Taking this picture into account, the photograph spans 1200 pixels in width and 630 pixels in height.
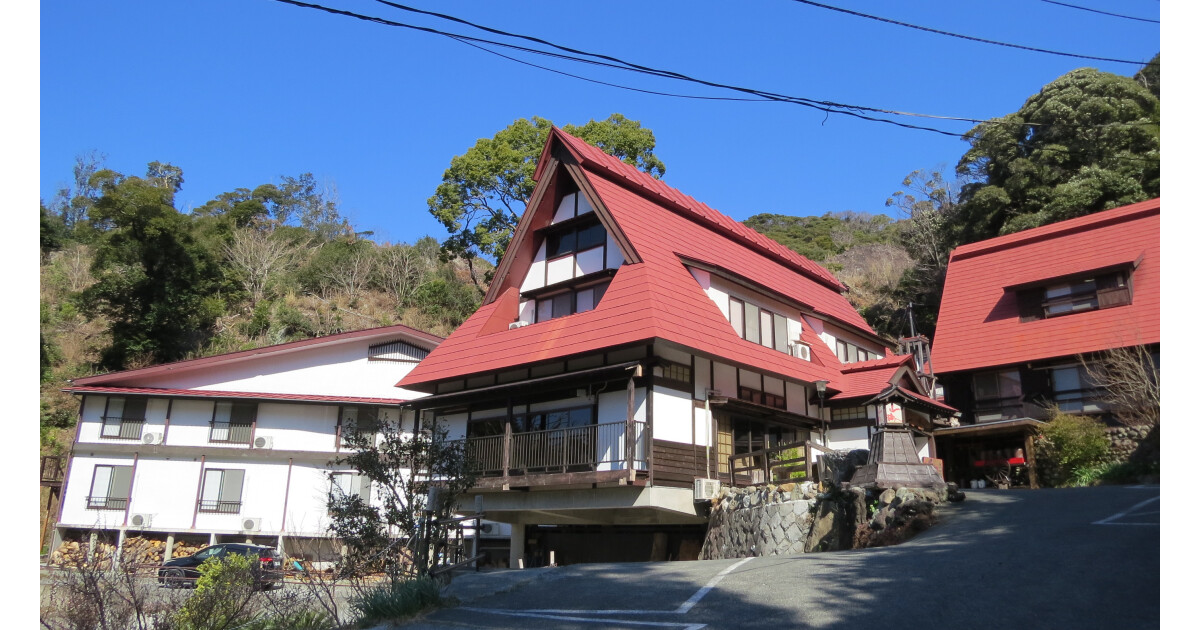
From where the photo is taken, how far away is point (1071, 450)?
21.8 m

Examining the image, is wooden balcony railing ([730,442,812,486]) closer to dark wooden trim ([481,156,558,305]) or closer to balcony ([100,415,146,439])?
dark wooden trim ([481,156,558,305])

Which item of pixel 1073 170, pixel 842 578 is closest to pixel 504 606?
pixel 842 578

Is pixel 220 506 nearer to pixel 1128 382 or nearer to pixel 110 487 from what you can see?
pixel 110 487

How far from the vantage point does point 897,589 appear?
952cm

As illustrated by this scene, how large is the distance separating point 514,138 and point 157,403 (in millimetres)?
19046

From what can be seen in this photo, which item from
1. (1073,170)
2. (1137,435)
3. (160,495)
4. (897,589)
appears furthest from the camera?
(1073,170)

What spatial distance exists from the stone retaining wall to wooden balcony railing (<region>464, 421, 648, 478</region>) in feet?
7.42

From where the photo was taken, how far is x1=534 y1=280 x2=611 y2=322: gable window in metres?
22.7

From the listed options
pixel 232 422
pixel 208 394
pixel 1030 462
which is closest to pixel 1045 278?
pixel 1030 462

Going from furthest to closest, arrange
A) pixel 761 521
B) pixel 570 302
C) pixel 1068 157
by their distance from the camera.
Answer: pixel 1068 157
pixel 570 302
pixel 761 521

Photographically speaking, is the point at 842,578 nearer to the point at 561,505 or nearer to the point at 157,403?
the point at 561,505

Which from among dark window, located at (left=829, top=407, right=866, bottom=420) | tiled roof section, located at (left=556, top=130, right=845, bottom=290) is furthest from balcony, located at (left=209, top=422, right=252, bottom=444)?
dark window, located at (left=829, top=407, right=866, bottom=420)

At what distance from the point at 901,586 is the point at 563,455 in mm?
10791

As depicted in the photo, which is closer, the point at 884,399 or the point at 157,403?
the point at 884,399
